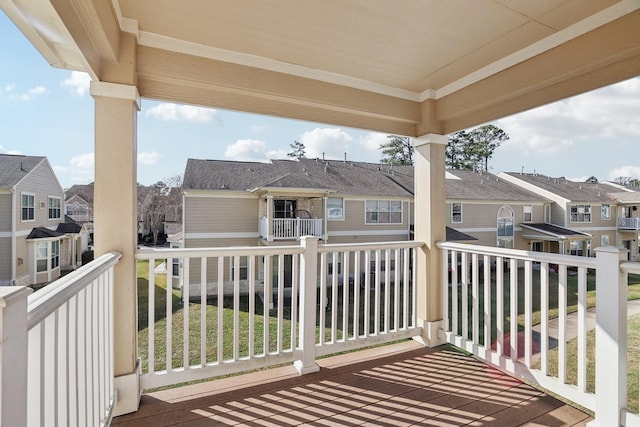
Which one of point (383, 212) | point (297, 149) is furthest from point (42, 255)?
point (297, 149)

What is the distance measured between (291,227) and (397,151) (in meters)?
13.3

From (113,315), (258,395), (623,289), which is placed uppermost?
(623,289)

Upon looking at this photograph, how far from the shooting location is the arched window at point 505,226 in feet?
47.8

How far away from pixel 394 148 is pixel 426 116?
1875 cm

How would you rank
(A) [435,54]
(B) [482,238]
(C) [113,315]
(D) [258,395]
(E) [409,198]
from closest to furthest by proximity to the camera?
(C) [113,315]
(D) [258,395]
(A) [435,54]
(E) [409,198]
(B) [482,238]

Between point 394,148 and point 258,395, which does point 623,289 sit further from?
point 394,148

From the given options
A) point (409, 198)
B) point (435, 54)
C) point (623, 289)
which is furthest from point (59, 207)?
point (409, 198)

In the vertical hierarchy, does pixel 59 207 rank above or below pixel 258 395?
above

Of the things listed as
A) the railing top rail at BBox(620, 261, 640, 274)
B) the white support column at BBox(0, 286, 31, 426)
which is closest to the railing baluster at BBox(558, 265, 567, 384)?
the railing top rail at BBox(620, 261, 640, 274)

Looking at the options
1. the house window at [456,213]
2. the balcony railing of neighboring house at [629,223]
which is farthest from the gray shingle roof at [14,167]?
the balcony railing of neighboring house at [629,223]

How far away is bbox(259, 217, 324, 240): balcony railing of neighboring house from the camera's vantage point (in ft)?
32.7

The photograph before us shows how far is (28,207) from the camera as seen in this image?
4.96 ft

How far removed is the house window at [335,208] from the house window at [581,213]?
12533mm

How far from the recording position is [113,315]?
6.42ft
